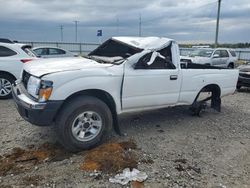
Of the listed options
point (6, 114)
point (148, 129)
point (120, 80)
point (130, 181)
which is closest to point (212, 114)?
point (148, 129)

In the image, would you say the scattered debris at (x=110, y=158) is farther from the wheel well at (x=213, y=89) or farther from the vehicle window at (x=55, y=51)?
the vehicle window at (x=55, y=51)

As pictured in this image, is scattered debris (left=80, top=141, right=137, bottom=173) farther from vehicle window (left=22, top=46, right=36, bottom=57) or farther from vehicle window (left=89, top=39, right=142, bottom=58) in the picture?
vehicle window (left=22, top=46, right=36, bottom=57)

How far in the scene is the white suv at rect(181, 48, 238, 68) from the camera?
15202 mm

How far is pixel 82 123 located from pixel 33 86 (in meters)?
0.92

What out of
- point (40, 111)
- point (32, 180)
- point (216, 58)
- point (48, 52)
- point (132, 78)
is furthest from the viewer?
point (216, 58)

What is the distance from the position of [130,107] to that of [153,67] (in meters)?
0.86

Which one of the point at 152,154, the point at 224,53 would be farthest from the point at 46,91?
the point at 224,53

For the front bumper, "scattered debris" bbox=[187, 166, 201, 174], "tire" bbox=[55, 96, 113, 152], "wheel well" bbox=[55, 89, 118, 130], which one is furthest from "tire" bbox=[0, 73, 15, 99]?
"scattered debris" bbox=[187, 166, 201, 174]

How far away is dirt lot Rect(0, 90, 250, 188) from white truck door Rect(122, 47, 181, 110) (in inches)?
25.0

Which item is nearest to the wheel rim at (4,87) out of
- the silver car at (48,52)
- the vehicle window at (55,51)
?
Result: the silver car at (48,52)

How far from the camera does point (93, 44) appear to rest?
25.6 m

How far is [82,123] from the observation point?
13.8 ft

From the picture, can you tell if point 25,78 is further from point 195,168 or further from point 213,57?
point 213,57

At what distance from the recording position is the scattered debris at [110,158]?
3.73m
